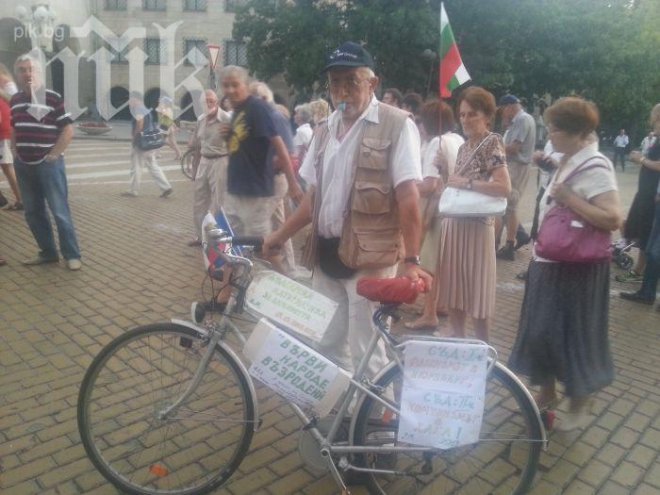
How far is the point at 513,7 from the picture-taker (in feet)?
80.7

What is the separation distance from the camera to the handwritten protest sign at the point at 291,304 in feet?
8.21

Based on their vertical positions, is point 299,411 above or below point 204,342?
below

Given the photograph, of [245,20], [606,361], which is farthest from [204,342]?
[245,20]

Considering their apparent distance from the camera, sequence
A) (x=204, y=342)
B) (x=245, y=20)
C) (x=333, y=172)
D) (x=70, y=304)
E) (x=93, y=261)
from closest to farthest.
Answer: (x=204, y=342)
(x=333, y=172)
(x=70, y=304)
(x=93, y=261)
(x=245, y=20)

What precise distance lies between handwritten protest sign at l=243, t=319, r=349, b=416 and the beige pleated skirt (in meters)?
1.75

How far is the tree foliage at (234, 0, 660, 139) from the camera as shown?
80.0ft

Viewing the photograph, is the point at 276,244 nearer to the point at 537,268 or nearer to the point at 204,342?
the point at 204,342

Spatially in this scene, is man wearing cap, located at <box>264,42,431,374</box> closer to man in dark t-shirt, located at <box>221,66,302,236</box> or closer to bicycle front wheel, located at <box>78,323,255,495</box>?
bicycle front wheel, located at <box>78,323,255,495</box>

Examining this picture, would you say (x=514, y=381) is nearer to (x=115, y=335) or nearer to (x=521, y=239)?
(x=115, y=335)

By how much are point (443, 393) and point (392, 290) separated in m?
0.47

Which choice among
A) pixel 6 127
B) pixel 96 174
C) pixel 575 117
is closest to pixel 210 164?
pixel 6 127

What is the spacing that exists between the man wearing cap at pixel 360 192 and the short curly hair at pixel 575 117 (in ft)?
2.97

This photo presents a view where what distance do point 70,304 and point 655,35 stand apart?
35720mm

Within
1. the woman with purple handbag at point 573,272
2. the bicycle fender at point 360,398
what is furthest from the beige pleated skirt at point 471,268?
the bicycle fender at point 360,398
